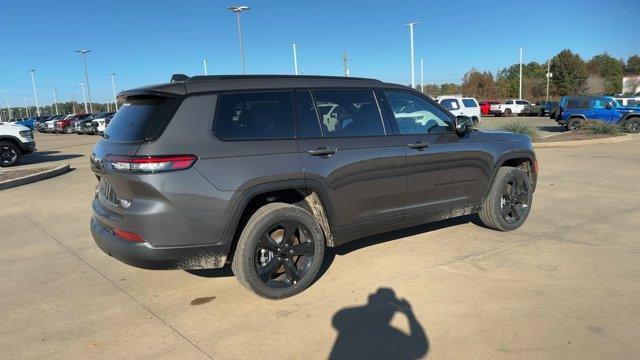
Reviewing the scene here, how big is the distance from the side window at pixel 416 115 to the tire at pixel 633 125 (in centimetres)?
1960

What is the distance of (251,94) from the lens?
3.91 metres

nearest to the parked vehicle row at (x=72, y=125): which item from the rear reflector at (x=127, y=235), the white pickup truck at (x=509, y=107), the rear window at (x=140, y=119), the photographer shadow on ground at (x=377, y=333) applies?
the white pickup truck at (x=509, y=107)

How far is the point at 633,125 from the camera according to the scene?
2062cm

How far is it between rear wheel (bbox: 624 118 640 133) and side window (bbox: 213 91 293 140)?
843 inches

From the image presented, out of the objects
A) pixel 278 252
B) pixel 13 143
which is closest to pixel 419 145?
pixel 278 252

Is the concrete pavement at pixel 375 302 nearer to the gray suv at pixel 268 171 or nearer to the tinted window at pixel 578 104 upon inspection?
the gray suv at pixel 268 171

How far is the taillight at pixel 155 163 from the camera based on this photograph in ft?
11.1

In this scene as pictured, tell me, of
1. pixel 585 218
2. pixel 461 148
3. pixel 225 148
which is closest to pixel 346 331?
pixel 225 148

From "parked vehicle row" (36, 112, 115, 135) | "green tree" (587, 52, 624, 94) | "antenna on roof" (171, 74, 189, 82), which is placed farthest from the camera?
"green tree" (587, 52, 624, 94)

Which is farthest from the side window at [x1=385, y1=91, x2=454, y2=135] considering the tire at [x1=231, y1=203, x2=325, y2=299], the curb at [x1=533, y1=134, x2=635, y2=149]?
the curb at [x1=533, y1=134, x2=635, y2=149]

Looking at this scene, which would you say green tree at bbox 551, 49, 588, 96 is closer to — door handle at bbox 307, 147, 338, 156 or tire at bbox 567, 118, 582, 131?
tire at bbox 567, 118, 582, 131

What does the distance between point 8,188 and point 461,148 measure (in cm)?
963

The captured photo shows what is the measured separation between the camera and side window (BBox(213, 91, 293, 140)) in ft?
12.2

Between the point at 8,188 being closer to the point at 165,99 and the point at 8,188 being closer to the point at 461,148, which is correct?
the point at 165,99
